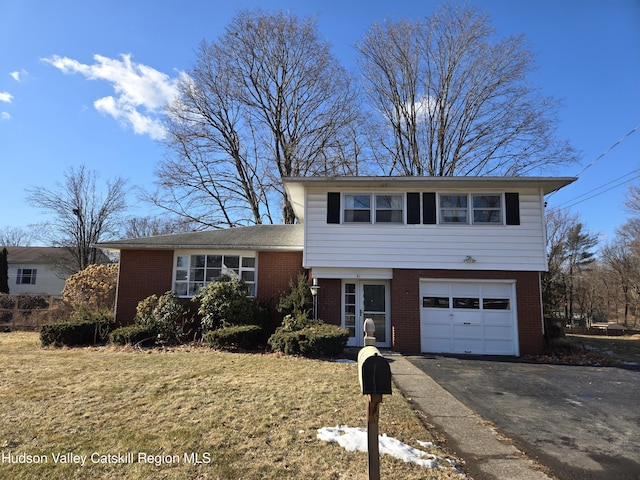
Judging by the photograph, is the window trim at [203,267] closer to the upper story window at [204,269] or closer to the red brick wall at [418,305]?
the upper story window at [204,269]

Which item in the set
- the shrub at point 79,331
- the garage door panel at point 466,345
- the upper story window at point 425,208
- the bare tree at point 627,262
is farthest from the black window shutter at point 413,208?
the bare tree at point 627,262

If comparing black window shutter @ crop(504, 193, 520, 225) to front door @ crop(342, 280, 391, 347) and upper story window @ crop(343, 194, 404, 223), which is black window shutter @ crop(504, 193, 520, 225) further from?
front door @ crop(342, 280, 391, 347)

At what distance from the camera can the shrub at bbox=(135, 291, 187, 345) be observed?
40.0 ft

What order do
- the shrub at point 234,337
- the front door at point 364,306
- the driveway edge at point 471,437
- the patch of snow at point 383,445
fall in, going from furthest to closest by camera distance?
the front door at point 364,306 < the shrub at point 234,337 < the patch of snow at point 383,445 < the driveway edge at point 471,437

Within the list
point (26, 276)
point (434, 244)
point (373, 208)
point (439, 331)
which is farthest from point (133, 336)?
point (26, 276)

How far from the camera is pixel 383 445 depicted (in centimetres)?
434

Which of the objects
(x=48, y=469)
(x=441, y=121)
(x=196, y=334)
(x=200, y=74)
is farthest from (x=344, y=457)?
(x=200, y=74)

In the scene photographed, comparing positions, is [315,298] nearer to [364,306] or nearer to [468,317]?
[364,306]

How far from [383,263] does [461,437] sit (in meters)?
7.27

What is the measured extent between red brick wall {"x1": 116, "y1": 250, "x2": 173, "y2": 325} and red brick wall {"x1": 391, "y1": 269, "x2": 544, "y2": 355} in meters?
8.14

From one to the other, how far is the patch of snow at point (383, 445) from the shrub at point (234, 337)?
6655mm

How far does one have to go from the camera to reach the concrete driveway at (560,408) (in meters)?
4.28

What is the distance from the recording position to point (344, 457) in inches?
159

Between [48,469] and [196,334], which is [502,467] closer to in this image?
[48,469]
